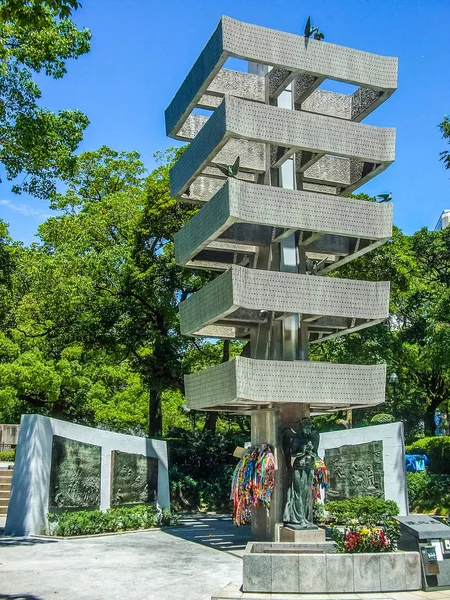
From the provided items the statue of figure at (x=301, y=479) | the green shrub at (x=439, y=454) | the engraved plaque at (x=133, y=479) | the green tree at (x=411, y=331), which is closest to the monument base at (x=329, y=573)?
the statue of figure at (x=301, y=479)

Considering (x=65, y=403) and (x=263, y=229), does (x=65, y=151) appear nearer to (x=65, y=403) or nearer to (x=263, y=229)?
(x=263, y=229)

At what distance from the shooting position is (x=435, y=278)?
105ft

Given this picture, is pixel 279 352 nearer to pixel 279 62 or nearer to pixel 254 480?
pixel 254 480

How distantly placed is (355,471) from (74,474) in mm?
7698

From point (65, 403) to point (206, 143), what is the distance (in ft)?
55.4

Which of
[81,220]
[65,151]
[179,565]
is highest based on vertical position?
[81,220]

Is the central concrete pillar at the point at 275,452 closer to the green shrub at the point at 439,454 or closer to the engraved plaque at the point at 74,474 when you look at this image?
the engraved plaque at the point at 74,474

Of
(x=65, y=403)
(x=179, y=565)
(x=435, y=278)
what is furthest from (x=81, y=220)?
(x=179, y=565)

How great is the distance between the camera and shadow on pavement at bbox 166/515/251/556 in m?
15.5

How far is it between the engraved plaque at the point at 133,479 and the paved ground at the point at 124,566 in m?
1.46

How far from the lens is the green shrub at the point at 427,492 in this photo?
20.4 meters

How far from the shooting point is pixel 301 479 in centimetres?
1410

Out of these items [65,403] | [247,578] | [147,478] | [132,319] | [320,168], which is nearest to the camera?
[247,578]

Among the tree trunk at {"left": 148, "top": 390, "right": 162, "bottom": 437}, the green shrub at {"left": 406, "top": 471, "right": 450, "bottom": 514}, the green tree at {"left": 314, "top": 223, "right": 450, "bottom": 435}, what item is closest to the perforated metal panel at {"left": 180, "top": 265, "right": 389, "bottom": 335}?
the green tree at {"left": 314, "top": 223, "right": 450, "bottom": 435}
